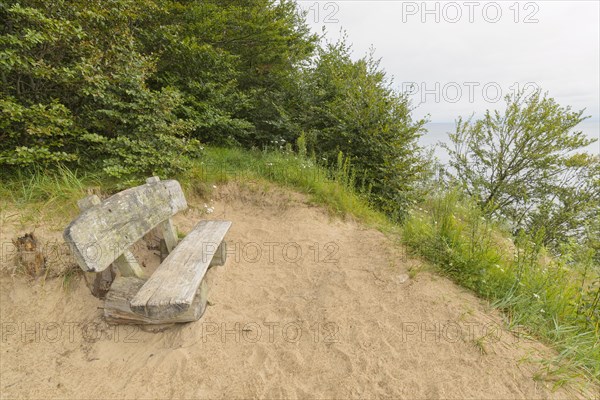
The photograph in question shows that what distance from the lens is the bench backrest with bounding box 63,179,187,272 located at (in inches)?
71.8

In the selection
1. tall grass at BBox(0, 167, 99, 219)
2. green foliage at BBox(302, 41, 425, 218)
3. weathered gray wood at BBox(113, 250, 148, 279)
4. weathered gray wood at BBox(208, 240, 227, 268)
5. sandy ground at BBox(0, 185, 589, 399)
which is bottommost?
sandy ground at BBox(0, 185, 589, 399)

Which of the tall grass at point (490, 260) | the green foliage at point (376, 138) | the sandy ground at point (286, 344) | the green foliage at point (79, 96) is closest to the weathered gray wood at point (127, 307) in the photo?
the sandy ground at point (286, 344)

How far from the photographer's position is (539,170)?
456 inches

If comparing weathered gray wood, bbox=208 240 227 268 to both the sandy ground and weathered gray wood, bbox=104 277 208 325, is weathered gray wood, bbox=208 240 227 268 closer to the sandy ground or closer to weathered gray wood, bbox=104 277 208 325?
the sandy ground

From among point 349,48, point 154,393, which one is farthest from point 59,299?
point 349,48

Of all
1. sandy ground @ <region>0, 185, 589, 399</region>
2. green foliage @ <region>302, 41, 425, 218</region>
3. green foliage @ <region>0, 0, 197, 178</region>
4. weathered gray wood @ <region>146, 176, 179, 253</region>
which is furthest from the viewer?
green foliage @ <region>302, 41, 425, 218</region>

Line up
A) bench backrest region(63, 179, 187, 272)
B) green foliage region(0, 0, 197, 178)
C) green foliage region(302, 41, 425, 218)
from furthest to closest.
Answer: green foliage region(302, 41, 425, 218)
green foliage region(0, 0, 197, 178)
bench backrest region(63, 179, 187, 272)

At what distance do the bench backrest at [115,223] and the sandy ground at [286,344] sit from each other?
78 cm

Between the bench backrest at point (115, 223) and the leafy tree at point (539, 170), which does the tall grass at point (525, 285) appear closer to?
the bench backrest at point (115, 223)

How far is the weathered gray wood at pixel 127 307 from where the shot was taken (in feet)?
7.30

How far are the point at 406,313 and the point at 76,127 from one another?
444 centimetres

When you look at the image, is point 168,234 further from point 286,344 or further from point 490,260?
point 490,260

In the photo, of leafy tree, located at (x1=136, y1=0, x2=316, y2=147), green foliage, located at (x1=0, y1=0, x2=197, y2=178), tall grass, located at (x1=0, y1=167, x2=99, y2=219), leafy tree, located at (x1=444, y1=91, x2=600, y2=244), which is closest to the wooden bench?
tall grass, located at (x1=0, y1=167, x2=99, y2=219)

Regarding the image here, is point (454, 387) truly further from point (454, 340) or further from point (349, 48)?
point (349, 48)
